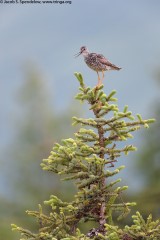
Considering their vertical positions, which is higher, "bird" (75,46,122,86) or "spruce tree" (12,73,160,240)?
"bird" (75,46,122,86)

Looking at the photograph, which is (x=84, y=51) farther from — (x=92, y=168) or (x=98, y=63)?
(x=92, y=168)

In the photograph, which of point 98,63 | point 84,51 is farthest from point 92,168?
point 84,51

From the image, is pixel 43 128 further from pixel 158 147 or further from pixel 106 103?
pixel 106 103

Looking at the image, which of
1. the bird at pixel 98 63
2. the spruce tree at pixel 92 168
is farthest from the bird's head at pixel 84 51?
the spruce tree at pixel 92 168

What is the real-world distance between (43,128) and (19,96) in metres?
2.22

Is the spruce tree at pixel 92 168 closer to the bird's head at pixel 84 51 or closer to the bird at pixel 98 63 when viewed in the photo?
the bird at pixel 98 63

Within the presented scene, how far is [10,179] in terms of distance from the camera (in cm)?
2795

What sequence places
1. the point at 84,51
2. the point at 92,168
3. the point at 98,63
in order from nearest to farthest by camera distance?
the point at 92,168 → the point at 98,63 → the point at 84,51

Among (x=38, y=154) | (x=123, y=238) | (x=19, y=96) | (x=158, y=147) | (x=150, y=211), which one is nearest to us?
(x=123, y=238)

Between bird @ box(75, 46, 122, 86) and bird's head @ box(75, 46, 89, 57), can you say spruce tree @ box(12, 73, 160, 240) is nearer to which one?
bird @ box(75, 46, 122, 86)

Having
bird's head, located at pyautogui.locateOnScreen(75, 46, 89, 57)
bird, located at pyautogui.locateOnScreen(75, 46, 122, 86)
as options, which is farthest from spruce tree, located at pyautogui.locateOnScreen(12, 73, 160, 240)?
bird's head, located at pyautogui.locateOnScreen(75, 46, 89, 57)

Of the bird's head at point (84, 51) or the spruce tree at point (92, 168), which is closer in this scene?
the spruce tree at point (92, 168)

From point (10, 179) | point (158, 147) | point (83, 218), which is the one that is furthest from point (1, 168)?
point (83, 218)

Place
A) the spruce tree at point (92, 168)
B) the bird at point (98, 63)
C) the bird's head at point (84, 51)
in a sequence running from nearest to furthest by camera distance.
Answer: the spruce tree at point (92, 168)
the bird at point (98, 63)
the bird's head at point (84, 51)
